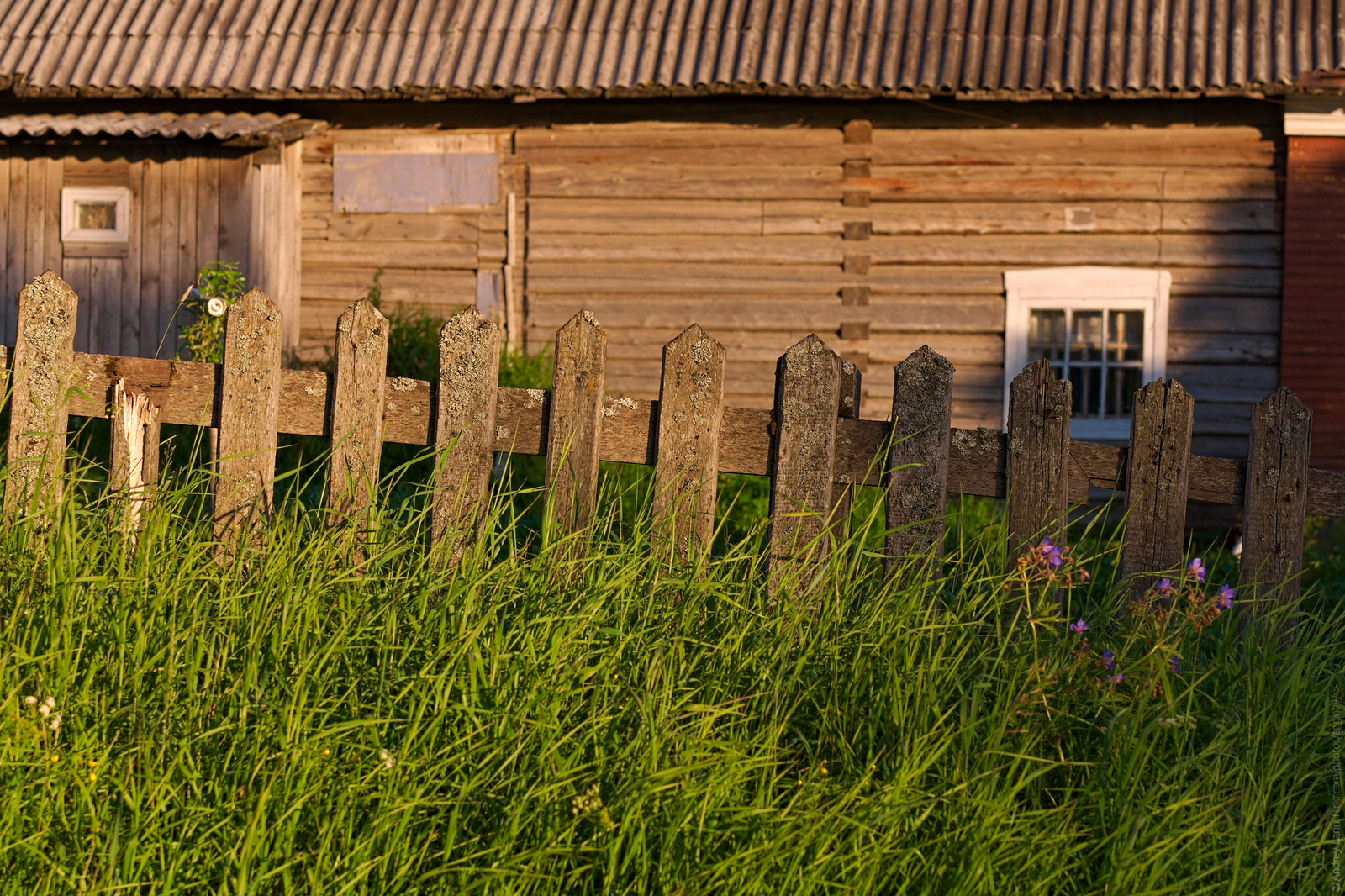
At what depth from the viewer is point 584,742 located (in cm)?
207

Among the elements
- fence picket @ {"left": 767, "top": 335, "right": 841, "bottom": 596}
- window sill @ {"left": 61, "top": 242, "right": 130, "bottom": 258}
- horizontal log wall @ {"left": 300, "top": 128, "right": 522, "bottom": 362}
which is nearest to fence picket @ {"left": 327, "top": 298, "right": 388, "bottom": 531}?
fence picket @ {"left": 767, "top": 335, "right": 841, "bottom": 596}

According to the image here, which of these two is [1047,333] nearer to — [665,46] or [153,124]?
[665,46]

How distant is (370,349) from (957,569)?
175 cm

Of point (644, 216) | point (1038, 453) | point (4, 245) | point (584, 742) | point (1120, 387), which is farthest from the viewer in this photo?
point (4, 245)

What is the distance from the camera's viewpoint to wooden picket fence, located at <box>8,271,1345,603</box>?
329cm

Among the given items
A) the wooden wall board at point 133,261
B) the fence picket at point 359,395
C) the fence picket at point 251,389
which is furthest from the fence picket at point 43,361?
the wooden wall board at point 133,261

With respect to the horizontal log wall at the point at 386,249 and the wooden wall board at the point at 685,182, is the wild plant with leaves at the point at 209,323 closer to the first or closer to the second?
the horizontal log wall at the point at 386,249

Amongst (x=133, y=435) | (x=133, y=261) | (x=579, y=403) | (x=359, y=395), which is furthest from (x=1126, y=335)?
(x=133, y=261)

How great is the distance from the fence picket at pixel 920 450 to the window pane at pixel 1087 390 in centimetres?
612

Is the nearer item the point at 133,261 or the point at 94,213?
the point at 133,261

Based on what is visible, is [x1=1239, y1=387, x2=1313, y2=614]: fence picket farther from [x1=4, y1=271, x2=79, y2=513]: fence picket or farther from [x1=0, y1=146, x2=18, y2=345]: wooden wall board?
[x1=0, y1=146, x2=18, y2=345]: wooden wall board

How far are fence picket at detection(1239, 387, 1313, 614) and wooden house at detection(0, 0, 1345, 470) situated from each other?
210 inches

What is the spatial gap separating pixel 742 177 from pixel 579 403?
6012 mm

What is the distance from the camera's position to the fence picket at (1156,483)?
3.35 metres
